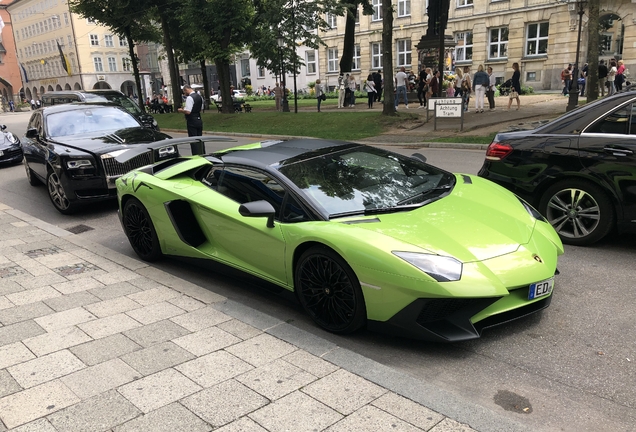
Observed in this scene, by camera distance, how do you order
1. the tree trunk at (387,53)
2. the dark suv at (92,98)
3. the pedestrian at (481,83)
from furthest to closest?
the pedestrian at (481,83) → the tree trunk at (387,53) → the dark suv at (92,98)

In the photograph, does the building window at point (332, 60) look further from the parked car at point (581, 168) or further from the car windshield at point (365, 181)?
the car windshield at point (365, 181)

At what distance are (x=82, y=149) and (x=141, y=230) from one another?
3.43 meters


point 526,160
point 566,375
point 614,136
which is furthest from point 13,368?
point 614,136

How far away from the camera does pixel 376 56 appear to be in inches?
1902

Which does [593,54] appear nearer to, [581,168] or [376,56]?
[581,168]

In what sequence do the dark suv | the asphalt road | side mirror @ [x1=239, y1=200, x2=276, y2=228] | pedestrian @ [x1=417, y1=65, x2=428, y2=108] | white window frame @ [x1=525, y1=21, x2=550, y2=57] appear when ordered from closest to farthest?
the asphalt road
side mirror @ [x1=239, y1=200, x2=276, y2=228]
the dark suv
pedestrian @ [x1=417, y1=65, x2=428, y2=108]
white window frame @ [x1=525, y1=21, x2=550, y2=57]

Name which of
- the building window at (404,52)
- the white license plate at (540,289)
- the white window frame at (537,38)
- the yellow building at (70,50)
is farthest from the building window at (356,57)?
the white license plate at (540,289)

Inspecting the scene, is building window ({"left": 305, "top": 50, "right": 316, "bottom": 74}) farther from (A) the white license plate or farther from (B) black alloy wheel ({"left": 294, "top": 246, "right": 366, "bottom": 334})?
(A) the white license plate

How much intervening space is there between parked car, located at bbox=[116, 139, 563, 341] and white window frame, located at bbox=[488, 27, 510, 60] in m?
38.3

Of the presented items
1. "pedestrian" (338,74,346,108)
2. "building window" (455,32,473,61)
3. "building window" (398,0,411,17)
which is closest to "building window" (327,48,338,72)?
"building window" (398,0,411,17)

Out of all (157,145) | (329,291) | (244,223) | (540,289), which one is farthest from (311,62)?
(540,289)

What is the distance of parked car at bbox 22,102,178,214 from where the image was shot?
8.16 meters

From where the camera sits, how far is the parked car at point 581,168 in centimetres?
518

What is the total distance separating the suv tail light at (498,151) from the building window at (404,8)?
139 ft
